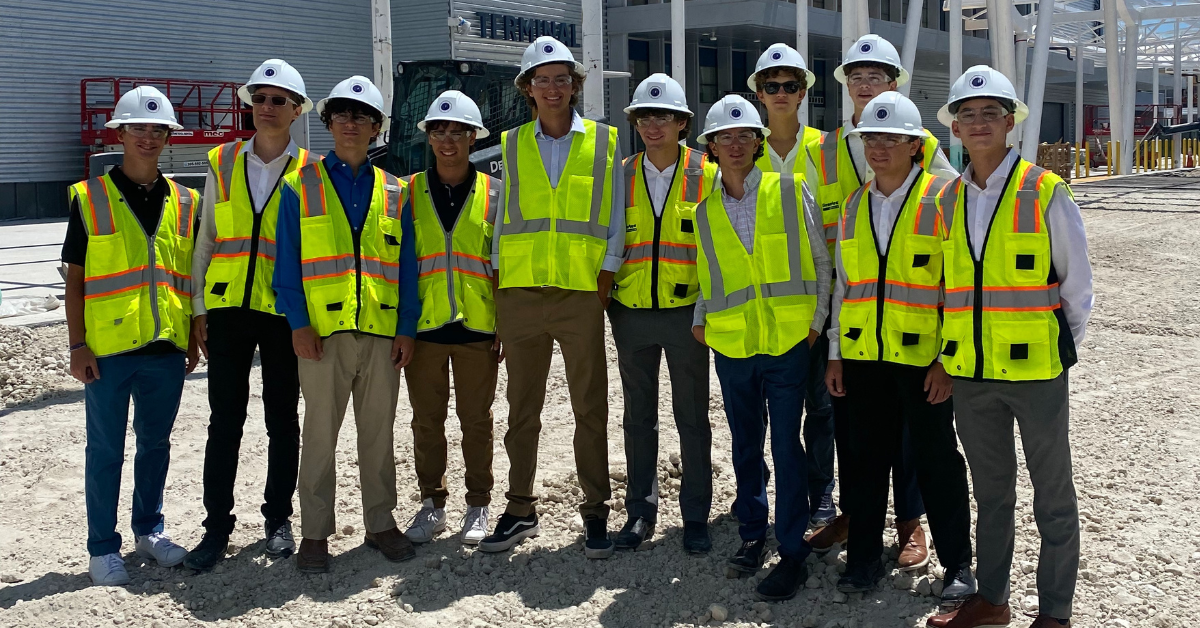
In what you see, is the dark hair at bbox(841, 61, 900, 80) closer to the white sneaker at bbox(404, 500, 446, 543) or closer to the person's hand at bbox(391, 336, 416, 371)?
the person's hand at bbox(391, 336, 416, 371)

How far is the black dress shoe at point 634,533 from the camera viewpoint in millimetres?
5152

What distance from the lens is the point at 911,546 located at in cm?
486

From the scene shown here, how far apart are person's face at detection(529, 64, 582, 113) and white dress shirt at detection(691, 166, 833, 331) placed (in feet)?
2.97

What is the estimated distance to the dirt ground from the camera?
14.8ft

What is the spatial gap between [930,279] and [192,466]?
458 cm

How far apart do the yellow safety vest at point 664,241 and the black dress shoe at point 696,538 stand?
41.5 inches

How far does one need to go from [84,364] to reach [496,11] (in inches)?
1012

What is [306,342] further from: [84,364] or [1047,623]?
[1047,623]

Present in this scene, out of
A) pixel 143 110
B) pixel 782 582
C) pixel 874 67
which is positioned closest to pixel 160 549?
pixel 143 110

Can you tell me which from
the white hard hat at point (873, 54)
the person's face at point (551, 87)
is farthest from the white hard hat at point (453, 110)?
the white hard hat at point (873, 54)

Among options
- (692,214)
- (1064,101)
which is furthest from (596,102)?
(1064,101)

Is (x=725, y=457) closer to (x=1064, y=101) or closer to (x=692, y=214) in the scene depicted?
(x=692, y=214)

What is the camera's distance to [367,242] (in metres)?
4.89

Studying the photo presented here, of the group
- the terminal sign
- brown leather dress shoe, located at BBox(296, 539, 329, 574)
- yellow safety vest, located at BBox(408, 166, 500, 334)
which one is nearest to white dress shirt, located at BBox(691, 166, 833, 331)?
yellow safety vest, located at BBox(408, 166, 500, 334)
